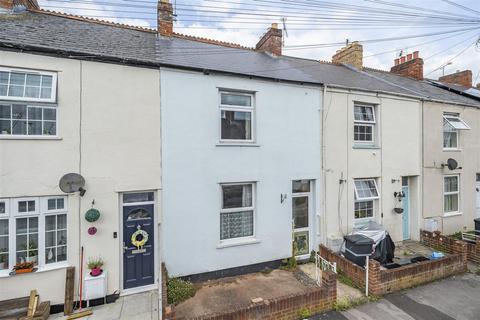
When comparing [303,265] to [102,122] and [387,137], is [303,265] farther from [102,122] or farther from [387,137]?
[102,122]

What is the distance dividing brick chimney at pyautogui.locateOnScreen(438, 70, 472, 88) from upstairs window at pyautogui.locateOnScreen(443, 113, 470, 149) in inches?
286

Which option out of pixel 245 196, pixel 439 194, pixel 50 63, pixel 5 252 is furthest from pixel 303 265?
pixel 50 63

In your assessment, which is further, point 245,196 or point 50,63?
point 245,196

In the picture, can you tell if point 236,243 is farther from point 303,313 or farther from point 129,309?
point 129,309

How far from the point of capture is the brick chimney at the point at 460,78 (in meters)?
15.4

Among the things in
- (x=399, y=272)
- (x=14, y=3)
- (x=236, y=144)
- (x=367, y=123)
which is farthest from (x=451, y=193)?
(x=14, y=3)

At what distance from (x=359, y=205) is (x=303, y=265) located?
297 cm

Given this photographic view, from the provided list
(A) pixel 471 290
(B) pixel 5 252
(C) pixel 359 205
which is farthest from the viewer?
(C) pixel 359 205

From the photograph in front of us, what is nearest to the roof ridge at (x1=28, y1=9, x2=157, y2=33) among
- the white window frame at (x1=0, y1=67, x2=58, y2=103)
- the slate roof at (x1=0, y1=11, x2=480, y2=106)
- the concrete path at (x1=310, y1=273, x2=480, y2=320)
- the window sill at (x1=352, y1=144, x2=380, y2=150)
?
the slate roof at (x1=0, y1=11, x2=480, y2=106)

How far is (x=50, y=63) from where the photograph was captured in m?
5.59

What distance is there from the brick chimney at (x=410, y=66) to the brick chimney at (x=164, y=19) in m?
12.5

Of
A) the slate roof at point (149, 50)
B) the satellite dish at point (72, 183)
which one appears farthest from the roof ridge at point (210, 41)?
the satellite dish at point (72, 183)

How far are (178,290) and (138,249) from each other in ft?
4.70

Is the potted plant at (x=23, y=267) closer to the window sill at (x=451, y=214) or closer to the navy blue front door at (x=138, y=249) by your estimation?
the navy blue front door at (x=138, y=249)
